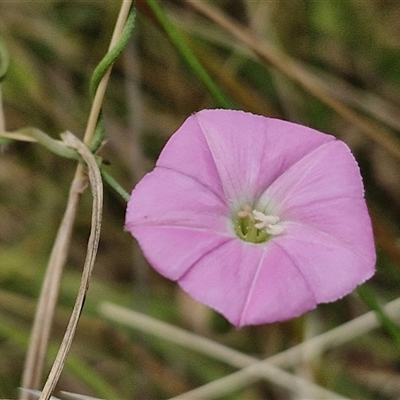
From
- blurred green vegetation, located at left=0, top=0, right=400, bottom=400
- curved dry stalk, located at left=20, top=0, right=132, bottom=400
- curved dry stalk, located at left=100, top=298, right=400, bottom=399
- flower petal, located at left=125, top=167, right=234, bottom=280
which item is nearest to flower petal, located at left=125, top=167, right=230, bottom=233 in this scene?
flower petal, located at left=125, top=167, right=234, bottom=280

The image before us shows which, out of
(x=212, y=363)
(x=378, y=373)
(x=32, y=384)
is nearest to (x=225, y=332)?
(x=212, y=363)

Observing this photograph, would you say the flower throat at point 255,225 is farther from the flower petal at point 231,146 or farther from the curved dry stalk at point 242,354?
the curved dry stalk at point 242,354

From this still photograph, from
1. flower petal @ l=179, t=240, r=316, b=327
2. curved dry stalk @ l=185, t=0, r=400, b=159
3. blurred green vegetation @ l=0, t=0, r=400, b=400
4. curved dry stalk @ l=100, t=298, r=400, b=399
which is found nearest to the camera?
flower petal @ l=179, t=240, r=316, b=327

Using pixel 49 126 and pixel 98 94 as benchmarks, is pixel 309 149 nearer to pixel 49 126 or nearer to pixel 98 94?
pixel 98 94

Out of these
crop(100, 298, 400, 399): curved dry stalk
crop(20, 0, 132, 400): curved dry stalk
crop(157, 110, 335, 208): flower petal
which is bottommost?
crop(100, 298, 400, 399): curved dry stalk

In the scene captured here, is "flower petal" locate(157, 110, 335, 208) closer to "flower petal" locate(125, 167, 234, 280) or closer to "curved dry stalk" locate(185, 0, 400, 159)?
"flower petal" locate(125, 167, 234, 280)

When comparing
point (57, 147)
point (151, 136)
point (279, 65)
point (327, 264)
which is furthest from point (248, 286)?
point (151, 136)

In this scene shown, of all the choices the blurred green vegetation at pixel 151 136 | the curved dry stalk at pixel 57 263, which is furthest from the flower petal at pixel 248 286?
the blurred green vegetation at pixel 151 136
